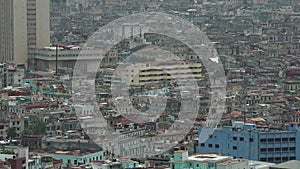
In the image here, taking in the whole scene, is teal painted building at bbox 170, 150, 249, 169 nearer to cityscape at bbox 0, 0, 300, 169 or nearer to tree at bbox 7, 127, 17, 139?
cityscape at bbox 0, 0, 300, 169

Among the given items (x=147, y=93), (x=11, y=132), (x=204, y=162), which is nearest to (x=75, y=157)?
(x=204, y=162)

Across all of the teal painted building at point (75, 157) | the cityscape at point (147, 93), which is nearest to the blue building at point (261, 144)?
the cityscape at point (147, 93)

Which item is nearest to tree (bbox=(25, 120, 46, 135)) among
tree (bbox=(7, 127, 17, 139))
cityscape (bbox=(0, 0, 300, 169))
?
cityscape (bbox=(0, 0, 300, 169))

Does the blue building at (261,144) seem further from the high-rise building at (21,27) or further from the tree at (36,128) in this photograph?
the high-rise building at (21,27)

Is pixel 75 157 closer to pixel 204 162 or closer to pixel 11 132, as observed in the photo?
pixel 204 162

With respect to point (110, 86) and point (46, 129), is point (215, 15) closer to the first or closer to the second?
point (110, 86)
